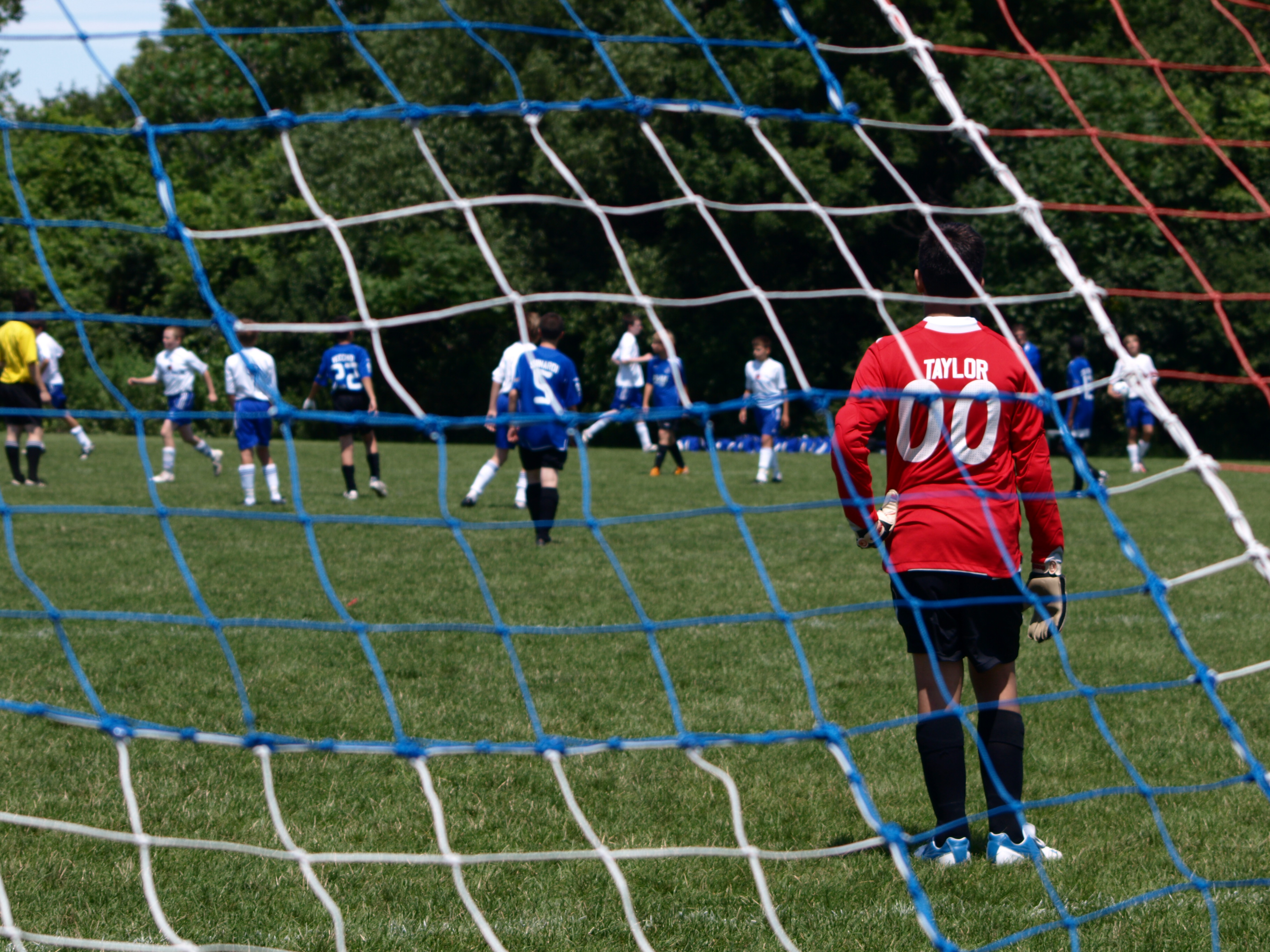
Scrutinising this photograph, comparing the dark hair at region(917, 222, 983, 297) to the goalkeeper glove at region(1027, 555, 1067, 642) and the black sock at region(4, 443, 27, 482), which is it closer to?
A: the goalkeeper glove at region(1027, 555, 1067, 642)

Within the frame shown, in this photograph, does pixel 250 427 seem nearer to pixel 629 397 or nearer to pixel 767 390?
pixel 767 390

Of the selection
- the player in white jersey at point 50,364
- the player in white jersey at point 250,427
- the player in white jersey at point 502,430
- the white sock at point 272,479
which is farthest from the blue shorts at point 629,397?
the player in white jersey at point 50,364

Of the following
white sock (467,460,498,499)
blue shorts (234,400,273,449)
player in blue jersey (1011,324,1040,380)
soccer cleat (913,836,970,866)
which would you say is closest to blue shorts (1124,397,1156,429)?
player in blue jersey (1011,324,1040,380)

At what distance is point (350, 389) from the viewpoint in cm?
1153

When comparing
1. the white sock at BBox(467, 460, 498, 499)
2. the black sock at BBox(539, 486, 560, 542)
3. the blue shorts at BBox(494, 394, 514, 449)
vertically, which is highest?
the blue shorts at BBox(494, 394, 514, 449)

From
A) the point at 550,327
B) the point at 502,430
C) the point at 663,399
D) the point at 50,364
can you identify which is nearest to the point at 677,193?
the point at 663,399

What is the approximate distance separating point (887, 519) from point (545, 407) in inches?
233

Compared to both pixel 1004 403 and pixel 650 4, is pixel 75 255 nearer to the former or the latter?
pixel 650 4

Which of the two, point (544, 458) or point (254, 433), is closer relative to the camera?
point (544, 458)

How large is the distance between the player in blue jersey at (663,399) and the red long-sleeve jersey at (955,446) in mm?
11028

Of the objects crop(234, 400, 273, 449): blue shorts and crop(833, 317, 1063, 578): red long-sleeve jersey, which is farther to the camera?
crop(234, 400, 273, 449): blue shorts

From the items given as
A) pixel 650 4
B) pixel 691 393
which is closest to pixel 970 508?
pixel 691 393

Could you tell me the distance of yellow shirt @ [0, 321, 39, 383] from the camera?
1138 cm

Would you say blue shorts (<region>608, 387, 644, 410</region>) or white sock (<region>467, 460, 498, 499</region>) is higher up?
white sock (<region>467, 460, 498, 499</region>)
